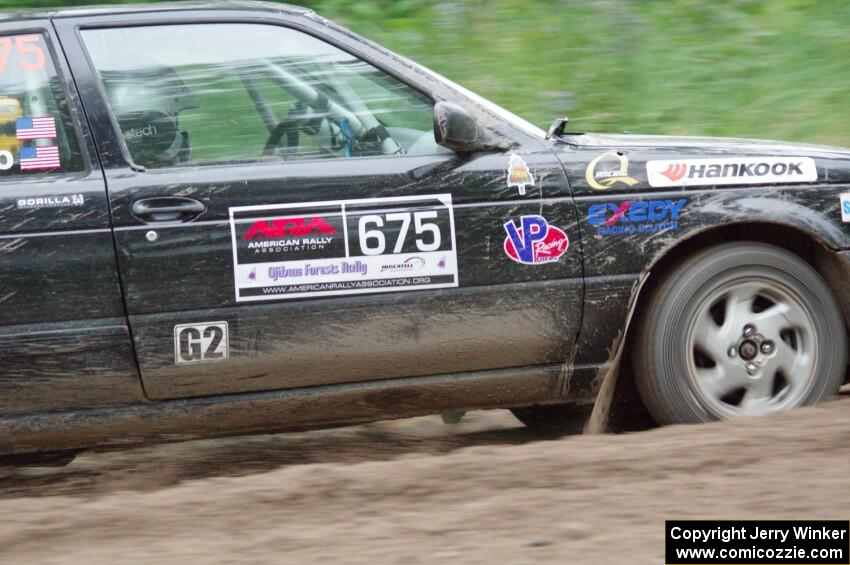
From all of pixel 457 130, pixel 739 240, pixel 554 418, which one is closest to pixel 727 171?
pixel 739 240

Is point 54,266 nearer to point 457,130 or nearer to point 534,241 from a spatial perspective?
point 457,130

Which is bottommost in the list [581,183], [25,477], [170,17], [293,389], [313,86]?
[25,477]

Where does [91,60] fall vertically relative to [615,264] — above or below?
above

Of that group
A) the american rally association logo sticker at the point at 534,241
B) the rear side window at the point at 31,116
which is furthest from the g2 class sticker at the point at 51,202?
the american rally association logo sticker at the point at 534,241

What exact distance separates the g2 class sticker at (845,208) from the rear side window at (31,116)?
277 centimetres

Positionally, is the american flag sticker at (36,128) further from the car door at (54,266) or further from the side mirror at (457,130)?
the side mirror at (457,130)

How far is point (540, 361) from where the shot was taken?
14.5 feet

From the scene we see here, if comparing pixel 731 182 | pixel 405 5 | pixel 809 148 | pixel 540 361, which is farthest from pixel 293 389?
pixel 405 5

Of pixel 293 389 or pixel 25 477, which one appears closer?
pixel 293 389

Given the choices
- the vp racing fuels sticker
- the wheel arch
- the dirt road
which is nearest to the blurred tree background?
the wheel arch

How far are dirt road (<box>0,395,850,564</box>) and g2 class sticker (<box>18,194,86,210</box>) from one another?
0.99 meters

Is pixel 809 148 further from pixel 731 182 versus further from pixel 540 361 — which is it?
pixel 540 361

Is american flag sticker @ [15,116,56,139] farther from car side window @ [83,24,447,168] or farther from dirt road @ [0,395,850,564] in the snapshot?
dirt road @ [0,395,850,564]

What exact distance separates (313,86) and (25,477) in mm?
1909
